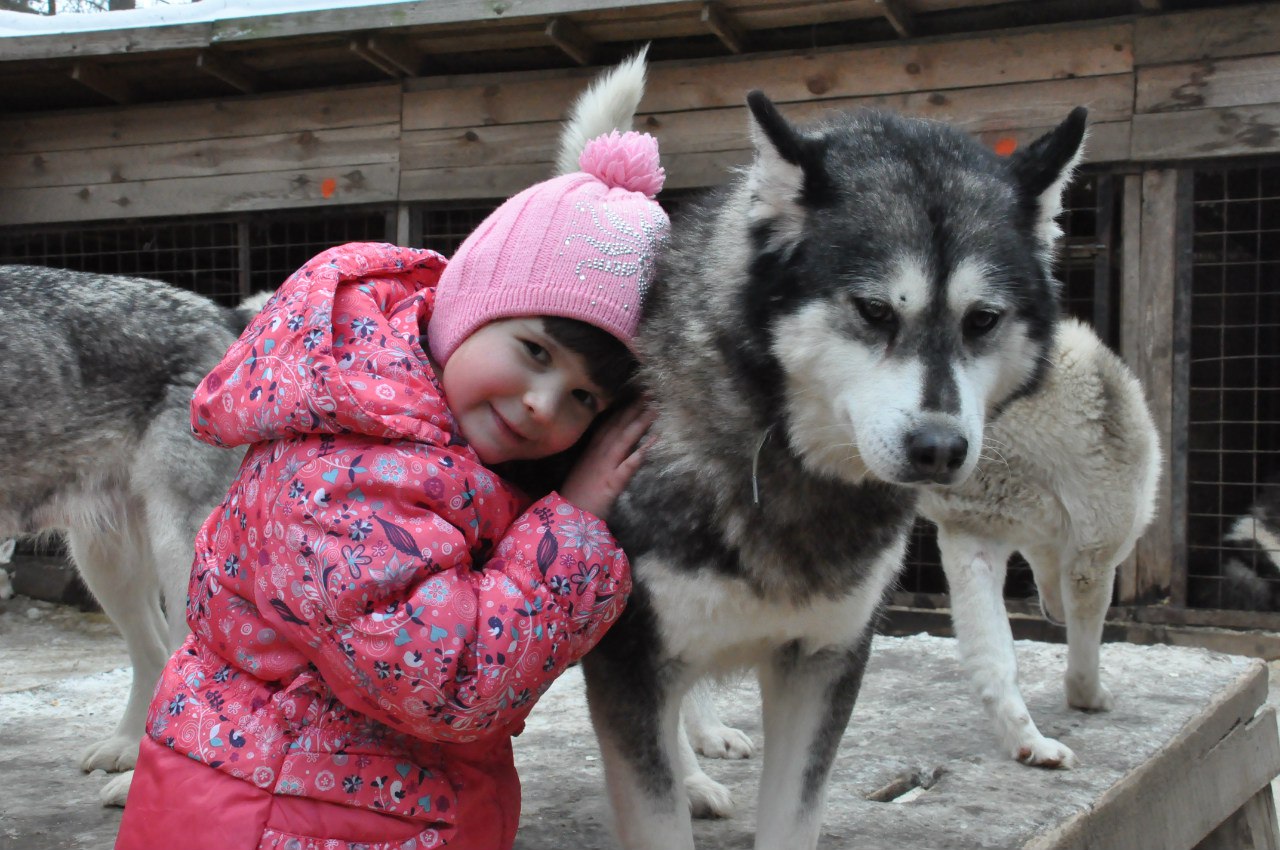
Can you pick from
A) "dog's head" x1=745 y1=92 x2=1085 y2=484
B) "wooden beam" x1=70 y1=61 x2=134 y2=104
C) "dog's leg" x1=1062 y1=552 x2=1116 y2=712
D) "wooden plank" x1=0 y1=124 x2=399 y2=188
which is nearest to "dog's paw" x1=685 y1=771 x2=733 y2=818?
"dog's head" x1=745 y1=92 x2=1085 y2=484

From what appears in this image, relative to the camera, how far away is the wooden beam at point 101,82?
652cm

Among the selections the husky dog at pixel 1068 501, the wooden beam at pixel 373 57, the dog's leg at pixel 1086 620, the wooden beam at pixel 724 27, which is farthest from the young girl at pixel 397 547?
the wooden beam at pixel 373 57

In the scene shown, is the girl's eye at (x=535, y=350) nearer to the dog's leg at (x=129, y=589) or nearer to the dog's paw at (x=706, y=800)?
the dog's paw at (x=706, y=800)

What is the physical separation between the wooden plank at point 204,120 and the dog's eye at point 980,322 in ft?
18.0

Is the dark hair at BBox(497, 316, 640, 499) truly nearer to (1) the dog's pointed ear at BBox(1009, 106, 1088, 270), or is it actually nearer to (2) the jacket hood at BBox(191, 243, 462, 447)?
(2) the jacket hood at BBox(191, 243, 462, 447)

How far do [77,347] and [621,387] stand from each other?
6.90ft

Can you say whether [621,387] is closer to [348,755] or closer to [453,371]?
[453,371]

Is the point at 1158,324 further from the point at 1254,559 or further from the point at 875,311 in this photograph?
the point at 875,311

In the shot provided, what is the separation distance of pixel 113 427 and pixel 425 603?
6.90 feet

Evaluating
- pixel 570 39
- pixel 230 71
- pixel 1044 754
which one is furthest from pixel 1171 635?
pixel 230 71

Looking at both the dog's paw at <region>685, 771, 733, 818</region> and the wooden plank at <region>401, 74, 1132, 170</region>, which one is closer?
the dog's paw at <region>685, 771, 733, 818</region>

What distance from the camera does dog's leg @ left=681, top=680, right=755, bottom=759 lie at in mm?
3064

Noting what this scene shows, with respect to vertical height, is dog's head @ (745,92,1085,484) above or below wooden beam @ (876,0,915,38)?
below

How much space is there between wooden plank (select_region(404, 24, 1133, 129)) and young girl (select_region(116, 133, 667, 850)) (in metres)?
4.22
